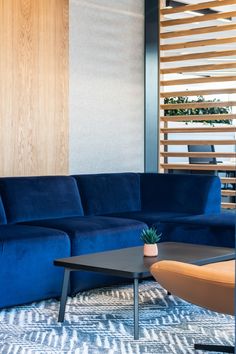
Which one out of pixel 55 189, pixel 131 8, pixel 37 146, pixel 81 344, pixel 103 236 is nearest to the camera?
pixel 81 344

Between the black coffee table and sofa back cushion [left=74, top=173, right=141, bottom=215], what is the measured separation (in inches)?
46.9

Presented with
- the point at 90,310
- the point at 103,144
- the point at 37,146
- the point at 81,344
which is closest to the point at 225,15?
the point at 103,144

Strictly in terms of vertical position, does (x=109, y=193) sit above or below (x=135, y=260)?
above

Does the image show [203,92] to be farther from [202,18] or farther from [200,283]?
[200,283]

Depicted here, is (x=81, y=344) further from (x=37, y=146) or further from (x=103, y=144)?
(x=103, y=144)

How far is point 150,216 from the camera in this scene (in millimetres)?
5148

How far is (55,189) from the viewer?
5.07 meters

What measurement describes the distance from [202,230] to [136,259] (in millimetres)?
1067

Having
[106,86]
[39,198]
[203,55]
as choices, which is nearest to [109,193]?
[39,198]

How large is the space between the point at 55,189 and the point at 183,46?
2.08m

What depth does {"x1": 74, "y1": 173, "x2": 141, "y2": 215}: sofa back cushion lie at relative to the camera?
17.5 feet

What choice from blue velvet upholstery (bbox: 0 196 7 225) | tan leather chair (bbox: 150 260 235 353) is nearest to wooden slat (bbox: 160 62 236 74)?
blue velvet upholstery (bbox: 0 196 7 225)

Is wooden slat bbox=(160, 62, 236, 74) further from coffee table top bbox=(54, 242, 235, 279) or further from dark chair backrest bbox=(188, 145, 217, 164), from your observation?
coffee table top bbox=(54, 242, 235, 279)

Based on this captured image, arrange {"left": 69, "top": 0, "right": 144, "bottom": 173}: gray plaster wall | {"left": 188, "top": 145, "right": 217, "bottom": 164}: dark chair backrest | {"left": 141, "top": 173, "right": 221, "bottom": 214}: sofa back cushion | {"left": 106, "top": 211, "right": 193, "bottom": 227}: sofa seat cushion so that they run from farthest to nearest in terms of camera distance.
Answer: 1. {"left": 188, "top": 145, "right": 217, "bottom": 164}: dark chair backrest
2. {"left": 69, "top": 0, "right": 144, "bottom": 173}: gray plaster wall
3. {"left": 141, "top": 173, "right": 221, "bottom": 214}: sofa back cushion
4. {"left": 106, "top": 211, "right": 193, "bottom": 227}: sofa seat cushion
